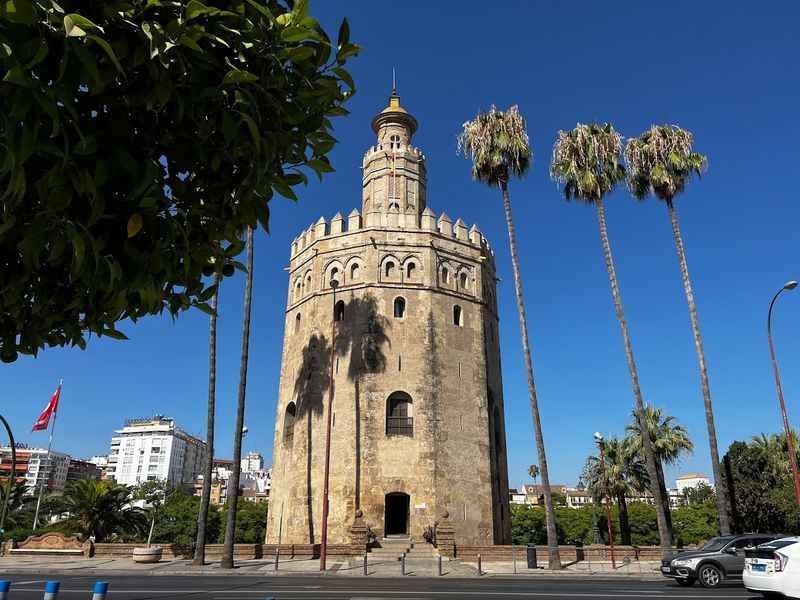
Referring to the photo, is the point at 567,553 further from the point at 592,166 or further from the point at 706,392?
the point at 592,166

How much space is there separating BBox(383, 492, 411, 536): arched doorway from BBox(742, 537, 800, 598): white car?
20.4 meters

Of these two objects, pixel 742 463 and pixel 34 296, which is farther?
pixel 742 463

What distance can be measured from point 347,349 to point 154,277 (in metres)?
24.9

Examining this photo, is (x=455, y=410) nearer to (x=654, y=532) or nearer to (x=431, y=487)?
(x=431, y=487)

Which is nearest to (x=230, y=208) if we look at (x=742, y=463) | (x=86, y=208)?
(x=86, y=208)

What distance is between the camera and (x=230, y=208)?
4250 mm

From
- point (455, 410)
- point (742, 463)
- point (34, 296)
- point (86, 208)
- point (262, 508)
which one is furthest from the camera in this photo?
point (262, 508)

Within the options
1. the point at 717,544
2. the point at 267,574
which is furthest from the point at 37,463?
the point at 717,544

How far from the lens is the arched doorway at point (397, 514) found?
2870 cm

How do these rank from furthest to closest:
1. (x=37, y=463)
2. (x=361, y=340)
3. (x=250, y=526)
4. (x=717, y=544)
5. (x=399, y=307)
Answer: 1. (x=37, y=463)
2. (x=250, y=526)
3. (x=399, y=307)
4. (x=361, y=340)
5. (x=717, y=544)

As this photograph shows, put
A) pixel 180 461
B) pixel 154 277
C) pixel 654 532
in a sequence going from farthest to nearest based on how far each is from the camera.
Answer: pixel 180 461 → pixel 654 532 → pixel 154 277

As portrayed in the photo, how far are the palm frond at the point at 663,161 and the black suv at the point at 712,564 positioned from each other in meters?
15.8

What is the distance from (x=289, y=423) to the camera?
30719 millimetres

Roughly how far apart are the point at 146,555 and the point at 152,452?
405 feet
